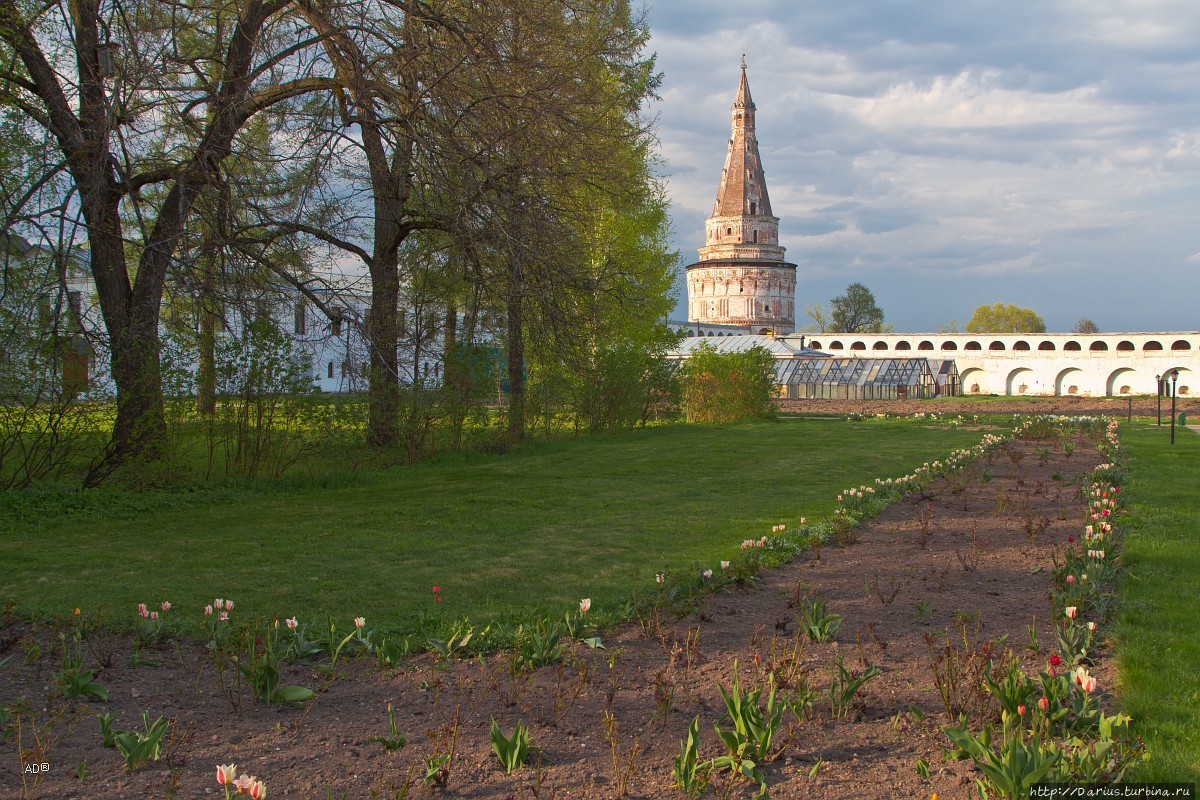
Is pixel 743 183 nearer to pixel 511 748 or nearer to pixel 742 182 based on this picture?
pixel 742 182

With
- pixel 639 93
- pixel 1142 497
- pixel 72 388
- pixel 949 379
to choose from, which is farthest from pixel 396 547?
pixel 949 379

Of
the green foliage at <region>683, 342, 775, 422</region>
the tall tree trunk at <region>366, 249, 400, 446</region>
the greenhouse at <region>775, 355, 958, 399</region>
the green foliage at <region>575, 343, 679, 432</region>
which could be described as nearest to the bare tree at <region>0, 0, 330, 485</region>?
the tall tree trunk at <region>366, 249, 400, 446</region>

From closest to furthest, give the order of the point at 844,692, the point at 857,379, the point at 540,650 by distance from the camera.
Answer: the point at 844,692 → the point at 540,650 → the point at 857,379

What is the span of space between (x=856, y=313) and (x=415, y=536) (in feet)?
333

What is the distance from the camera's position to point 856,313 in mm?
104875

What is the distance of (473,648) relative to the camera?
478 centimetres

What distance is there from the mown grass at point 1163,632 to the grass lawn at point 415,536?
2.63 metres

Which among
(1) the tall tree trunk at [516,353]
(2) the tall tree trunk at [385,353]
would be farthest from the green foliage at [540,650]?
(2) the tall tree trunk at [385,353]

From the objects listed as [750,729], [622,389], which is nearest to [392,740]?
[750,729]

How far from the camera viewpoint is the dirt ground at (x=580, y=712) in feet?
10.8

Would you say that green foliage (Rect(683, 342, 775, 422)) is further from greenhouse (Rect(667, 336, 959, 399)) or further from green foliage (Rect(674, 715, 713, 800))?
greenhouse (Rect(667, 336, 959, 399))

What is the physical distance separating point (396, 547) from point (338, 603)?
Result: 6.04 ft

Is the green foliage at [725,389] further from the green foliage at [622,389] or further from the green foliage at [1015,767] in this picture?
the green foliage at [1015,767]

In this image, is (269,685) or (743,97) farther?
(743,97)
